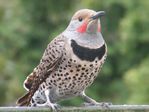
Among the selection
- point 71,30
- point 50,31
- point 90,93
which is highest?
point 71,30

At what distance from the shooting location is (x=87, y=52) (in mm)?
6273

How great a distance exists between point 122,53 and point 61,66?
230 inches

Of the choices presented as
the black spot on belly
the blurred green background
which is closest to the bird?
the black spot on belly

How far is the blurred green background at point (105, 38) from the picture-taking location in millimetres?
11344

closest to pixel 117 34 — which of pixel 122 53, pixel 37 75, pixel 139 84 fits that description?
pixel 122 53

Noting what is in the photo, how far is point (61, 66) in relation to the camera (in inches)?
252

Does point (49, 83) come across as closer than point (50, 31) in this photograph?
Yes

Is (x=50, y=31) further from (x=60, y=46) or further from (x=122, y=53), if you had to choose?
(x=60, y=46)

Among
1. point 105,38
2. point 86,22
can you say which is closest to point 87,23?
point 86,22

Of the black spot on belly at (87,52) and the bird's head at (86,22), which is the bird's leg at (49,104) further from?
the bird's head at (86,22)

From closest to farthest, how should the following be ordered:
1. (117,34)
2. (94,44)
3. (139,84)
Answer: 1. (94,44)
2. (139,84)
3. (117,34)

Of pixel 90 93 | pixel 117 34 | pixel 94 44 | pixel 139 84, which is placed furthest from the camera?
pixel 117 34

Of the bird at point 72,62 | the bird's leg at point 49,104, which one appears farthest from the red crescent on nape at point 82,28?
the bird's leg at point 49,104

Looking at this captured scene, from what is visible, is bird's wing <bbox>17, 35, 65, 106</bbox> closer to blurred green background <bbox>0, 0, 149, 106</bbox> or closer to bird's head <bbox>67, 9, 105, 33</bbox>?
bird's head <bbox>67, 9, 105, 33</bbox>
